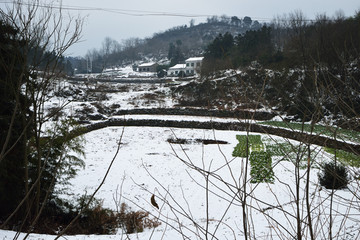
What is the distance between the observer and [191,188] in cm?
930

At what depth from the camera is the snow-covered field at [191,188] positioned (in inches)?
202

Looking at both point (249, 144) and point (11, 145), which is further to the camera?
point (249, 144)

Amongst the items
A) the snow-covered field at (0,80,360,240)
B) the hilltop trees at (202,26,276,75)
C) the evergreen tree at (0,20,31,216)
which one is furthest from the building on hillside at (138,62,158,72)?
the evergreen tree at (0,20,31,216)

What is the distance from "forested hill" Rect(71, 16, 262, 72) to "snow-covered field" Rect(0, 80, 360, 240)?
51.7m

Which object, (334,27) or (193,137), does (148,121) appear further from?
(334,27)

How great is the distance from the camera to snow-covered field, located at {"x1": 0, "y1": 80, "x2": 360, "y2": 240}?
5.13 metres

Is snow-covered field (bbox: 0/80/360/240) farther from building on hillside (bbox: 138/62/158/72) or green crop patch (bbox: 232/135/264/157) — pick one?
building on hillside (bbox: 138/62/158/72)

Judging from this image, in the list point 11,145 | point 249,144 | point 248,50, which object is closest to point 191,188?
point 249,144

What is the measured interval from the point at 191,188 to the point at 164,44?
111 metres

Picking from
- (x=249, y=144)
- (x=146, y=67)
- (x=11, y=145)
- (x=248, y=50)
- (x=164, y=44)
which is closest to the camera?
(x=11, y=145)

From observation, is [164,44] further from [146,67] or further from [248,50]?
[248,50]

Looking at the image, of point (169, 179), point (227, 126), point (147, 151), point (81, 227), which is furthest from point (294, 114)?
point (81, 227)

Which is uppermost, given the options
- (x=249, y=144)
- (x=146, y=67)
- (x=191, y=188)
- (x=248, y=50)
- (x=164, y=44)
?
(x=164, y=44)

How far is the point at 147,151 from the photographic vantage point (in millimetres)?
14523
